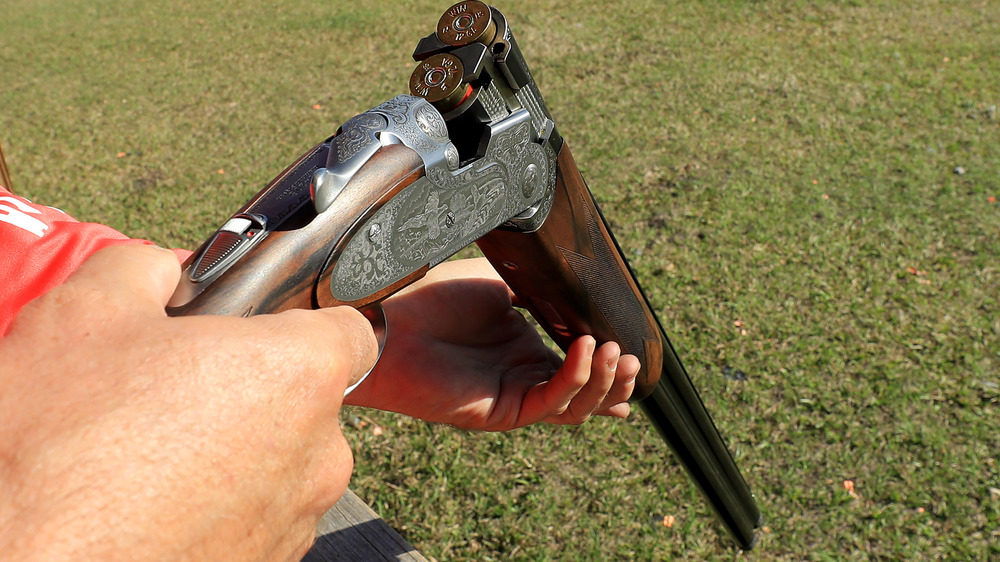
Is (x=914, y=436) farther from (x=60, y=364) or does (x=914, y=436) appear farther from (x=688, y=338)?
(x=60, y=364)

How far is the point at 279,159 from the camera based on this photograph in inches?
234

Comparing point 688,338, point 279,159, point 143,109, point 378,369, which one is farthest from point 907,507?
point 143,109

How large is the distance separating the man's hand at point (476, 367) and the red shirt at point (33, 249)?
717 millimetres

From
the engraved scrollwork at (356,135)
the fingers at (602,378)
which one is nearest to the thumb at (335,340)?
the engraved scrollwork at (356,135)

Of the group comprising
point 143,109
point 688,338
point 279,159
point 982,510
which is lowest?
point 982,510

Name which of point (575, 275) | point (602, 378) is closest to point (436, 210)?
point (575, 275)

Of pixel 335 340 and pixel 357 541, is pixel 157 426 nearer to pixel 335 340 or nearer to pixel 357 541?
pixel 335 340

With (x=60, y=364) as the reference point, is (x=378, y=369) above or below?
below

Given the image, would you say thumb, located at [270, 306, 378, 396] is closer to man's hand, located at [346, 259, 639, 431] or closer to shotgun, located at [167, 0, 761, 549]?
shotgun, located at [167, 0, 761, 549]

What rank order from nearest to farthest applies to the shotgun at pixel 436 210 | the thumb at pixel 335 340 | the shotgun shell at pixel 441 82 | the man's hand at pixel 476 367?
the thumb at pixel 335 340 < the shotgun at pixel 436 210 < the shotgun shell at pixel 441 82 < the man's hand at pixel 476 367

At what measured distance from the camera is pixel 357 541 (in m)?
2.05

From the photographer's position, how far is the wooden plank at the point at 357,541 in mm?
2016

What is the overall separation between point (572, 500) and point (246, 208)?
2356 mm

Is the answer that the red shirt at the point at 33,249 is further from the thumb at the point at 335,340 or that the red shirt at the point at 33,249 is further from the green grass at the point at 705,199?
the green grass at the point at 705,199
